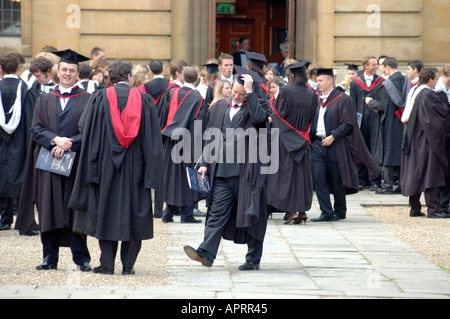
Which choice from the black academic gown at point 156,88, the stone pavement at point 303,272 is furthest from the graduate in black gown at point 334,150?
the black academic gown at point 156,88

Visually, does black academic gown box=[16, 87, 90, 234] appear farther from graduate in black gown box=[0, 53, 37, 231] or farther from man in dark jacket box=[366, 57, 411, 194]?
man in dark jacket box=[366, 57, 411, 194]

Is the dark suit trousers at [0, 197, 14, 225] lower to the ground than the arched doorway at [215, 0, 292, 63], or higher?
lower

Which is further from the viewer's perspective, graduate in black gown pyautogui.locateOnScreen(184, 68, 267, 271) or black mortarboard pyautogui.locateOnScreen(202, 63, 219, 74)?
black mortarboard pyautogui.locateOnScreen(202, 63, 219, 74)

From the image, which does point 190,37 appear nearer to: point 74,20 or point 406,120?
point 74,20

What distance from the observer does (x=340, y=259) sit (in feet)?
28.6

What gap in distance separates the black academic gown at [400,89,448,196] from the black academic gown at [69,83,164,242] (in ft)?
16.6

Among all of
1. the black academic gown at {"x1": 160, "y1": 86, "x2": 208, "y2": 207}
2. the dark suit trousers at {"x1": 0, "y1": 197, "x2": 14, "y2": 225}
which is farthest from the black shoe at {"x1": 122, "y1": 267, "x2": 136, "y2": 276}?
the black academic gown at {"x1": 160, "y1": 86, "x2": 208, "y2": 207}

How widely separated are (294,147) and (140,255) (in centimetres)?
270

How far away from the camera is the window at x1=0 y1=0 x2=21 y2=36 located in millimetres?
17578

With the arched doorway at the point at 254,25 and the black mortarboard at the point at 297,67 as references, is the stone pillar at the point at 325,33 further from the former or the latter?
the black mortarboard at the point at 297,67

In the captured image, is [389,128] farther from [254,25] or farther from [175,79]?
[254,25]

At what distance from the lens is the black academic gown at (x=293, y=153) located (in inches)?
420

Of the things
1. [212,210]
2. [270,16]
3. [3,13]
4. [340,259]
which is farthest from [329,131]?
[270,16]

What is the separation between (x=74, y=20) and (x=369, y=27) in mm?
5713
